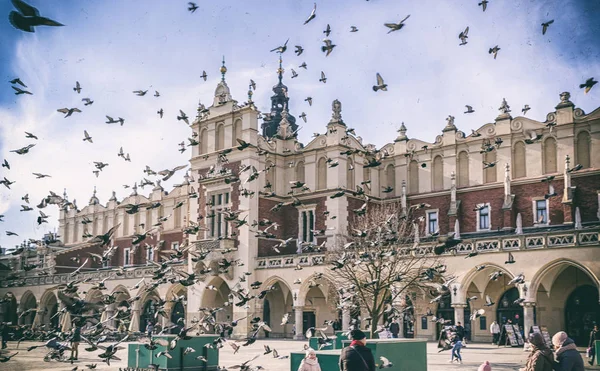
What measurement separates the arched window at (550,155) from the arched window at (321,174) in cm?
1325

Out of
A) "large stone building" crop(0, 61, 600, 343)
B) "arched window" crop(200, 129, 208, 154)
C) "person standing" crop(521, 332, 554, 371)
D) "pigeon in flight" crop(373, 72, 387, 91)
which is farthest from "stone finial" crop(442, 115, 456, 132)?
"person standing" crop(521, 332, 554, 371)

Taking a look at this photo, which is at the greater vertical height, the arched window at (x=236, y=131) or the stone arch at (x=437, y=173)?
the arched window at (x=236, y=131)

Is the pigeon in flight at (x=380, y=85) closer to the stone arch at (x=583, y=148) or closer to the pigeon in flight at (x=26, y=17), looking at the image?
the pigeon in flight at (x=26, y=17)

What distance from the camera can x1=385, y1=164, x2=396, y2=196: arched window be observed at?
1806 inches

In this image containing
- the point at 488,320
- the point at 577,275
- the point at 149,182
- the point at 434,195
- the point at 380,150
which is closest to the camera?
the point at 149,182

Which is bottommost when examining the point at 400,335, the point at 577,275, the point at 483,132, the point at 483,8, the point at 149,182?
the point at 400,335

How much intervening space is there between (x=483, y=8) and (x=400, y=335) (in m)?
24.0

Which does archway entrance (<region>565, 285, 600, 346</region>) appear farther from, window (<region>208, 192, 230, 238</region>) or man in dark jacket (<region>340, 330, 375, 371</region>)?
man in dark jacket (<region>340, 330, 375, 371</region>)

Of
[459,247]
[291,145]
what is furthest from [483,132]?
[291,145]

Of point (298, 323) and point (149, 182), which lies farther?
point (298, 323)

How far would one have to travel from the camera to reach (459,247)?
116ft

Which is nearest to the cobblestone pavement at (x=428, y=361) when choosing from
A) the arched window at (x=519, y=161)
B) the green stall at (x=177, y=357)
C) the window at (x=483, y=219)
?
the green stall at (x=177, y=357)

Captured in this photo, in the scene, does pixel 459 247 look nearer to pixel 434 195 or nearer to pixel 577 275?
pixel 577 275

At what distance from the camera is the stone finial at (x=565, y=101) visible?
38312 millimetres
